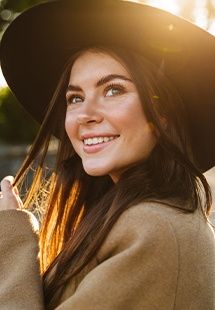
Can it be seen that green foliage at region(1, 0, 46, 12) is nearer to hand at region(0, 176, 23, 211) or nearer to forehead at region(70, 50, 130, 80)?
hand at region(0, 176, 23, 211)

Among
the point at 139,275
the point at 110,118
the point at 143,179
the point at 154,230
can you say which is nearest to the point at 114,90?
the point at 110,118

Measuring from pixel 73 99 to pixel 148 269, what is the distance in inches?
40.3

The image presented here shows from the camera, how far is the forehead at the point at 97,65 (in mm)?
2504

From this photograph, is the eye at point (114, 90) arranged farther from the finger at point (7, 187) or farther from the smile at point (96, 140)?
the finger at point (7, 187)

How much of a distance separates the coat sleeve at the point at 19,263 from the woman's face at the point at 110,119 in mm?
375

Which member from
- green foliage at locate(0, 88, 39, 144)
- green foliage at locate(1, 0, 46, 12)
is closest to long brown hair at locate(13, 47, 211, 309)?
green foliage at locate(0, 88, 39, 144)

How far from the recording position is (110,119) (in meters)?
2.48

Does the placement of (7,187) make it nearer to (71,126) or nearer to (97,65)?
(71,126)

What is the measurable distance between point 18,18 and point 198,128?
94cm

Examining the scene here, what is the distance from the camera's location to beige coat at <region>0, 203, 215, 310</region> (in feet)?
6.55

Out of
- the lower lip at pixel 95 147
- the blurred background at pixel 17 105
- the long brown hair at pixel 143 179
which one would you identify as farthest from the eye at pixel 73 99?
the blurred background at pixel 17 105

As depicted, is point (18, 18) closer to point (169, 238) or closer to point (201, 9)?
point (169, 238)

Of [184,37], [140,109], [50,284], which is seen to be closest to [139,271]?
[50,284]

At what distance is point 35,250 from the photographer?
252 cm
